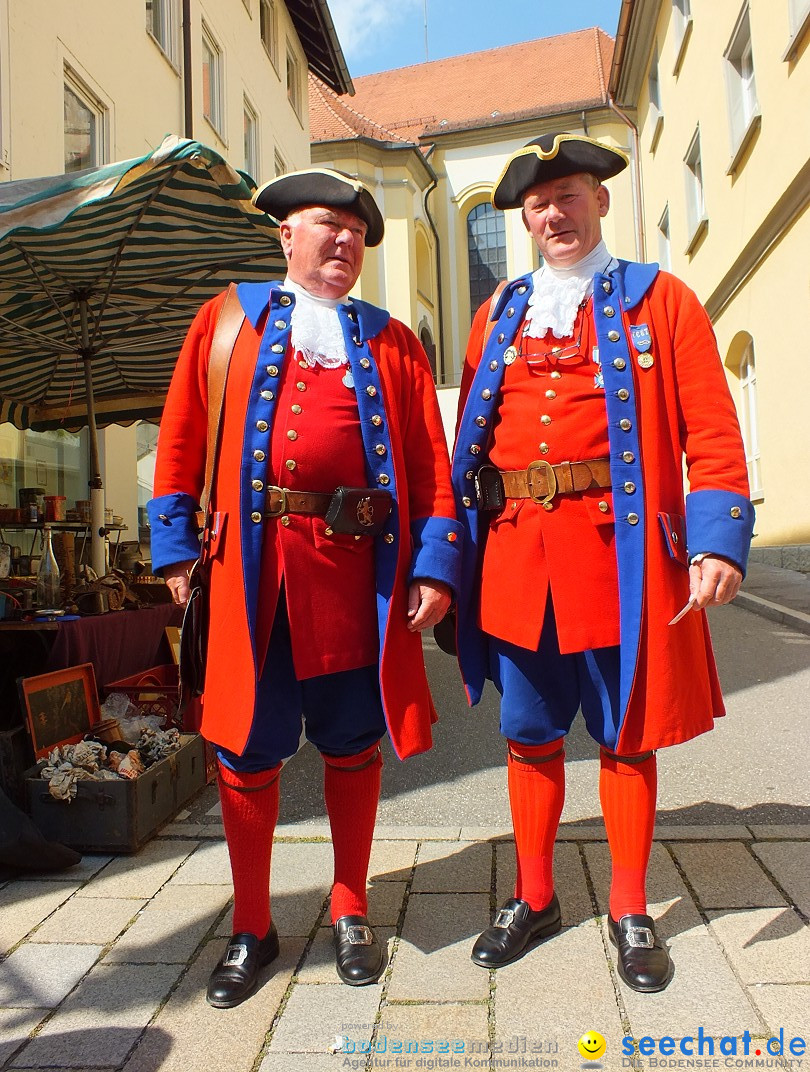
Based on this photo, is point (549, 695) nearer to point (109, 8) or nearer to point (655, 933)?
point (655, 933)

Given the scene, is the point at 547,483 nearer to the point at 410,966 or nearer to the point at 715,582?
the point at 715,582

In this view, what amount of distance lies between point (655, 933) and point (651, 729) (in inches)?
21.2

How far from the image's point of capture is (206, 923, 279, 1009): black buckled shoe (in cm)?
211

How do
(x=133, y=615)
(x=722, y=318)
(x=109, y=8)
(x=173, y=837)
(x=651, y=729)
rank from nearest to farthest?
(x=651, y=729) → (x=173, y=837) → (x=133, y=615) → (x=109, y=8) → (x=722, y=318)

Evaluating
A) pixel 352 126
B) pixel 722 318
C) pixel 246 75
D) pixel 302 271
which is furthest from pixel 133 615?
pixel 352 126

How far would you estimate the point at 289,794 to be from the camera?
3.69 meters

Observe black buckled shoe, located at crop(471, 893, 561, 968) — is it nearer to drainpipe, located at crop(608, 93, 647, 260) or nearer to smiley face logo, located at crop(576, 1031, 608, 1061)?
smiley face logo, located at crop(576, 1031, 608, 1061)

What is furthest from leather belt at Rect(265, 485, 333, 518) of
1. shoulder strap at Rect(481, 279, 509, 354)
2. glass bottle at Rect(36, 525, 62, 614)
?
glass bottle at Rect(36, 525, 62, 614)

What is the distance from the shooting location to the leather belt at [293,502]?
2234mm

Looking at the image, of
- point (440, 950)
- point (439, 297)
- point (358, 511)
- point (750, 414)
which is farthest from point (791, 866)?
point (439, 297)

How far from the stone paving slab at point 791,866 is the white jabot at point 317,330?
197 centimetres

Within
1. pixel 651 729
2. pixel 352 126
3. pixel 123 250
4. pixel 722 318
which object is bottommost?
pixel 651 729

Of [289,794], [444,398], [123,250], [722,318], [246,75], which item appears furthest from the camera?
[444,398]

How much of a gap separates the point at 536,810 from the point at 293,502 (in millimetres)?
1039
